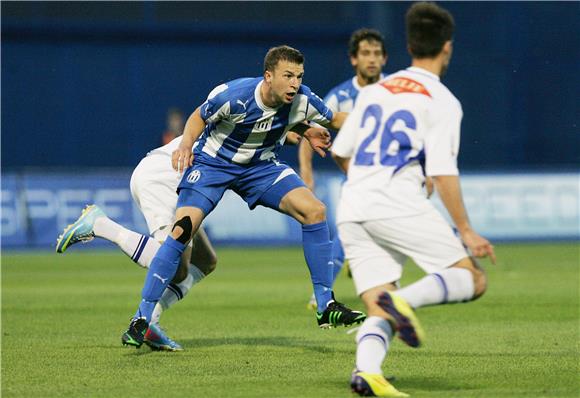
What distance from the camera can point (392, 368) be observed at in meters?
7.24

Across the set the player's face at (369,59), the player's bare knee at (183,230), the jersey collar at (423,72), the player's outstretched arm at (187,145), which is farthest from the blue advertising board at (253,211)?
the jersey collar at (423,72)

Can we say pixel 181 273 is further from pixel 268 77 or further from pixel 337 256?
pixel 337 256

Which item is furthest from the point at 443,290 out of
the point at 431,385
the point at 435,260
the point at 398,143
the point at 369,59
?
the point at 369,59

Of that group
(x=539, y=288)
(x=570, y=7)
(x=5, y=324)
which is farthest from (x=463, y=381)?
(x=570, y=7)

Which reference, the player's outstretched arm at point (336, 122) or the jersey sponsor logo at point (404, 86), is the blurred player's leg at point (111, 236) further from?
the jersey sponsor logo at point (404, 86)

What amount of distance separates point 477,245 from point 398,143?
2.09 ft

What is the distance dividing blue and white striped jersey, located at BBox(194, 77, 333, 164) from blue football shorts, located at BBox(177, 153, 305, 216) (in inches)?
2.3

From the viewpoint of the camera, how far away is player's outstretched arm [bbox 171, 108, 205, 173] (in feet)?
25.6

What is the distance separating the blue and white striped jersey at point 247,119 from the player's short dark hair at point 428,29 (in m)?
2.37

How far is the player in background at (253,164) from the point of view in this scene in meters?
7.91

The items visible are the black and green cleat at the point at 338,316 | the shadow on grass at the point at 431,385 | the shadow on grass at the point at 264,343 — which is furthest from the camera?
the shadow on grass at the point at 264,343

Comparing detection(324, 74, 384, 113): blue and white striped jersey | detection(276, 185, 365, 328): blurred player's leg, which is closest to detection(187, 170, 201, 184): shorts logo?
detection(276, 185, 365, 328): blurred player's leg

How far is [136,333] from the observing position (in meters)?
7.74

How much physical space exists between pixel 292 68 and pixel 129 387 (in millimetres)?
2491
